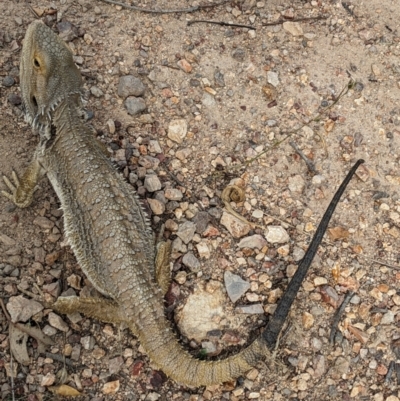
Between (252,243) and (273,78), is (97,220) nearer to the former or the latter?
(252,243)

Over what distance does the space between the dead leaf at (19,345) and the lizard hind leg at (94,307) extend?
29 centimetres

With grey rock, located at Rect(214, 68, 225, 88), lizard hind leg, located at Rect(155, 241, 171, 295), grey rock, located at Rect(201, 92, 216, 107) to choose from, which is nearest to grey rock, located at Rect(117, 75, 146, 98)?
grey rock, located at Rect(201, 92, 216, 107)

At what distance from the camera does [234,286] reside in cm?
389

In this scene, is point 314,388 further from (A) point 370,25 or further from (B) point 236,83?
(A) point 370,25

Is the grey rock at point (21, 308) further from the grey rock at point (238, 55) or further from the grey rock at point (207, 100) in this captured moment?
the grey rock at point (238, 55)

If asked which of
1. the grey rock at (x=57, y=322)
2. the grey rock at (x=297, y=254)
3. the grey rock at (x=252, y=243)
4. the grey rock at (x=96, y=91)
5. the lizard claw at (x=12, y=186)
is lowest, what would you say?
the grey rock at (x=57, y=322)

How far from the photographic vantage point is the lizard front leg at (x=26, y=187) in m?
3.96

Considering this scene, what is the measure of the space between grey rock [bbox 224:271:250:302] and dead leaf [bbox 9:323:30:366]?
4.59 ft

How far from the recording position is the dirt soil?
3.73 meters

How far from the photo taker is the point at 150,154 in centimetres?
430

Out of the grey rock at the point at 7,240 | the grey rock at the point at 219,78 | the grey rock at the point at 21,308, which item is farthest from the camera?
the grey rock at the point at 219,78

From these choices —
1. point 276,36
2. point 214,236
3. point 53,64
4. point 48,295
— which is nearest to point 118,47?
point 53,64

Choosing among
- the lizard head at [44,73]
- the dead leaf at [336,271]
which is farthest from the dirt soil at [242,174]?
the lizard head at [44,73]

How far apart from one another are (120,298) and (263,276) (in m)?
1.03
